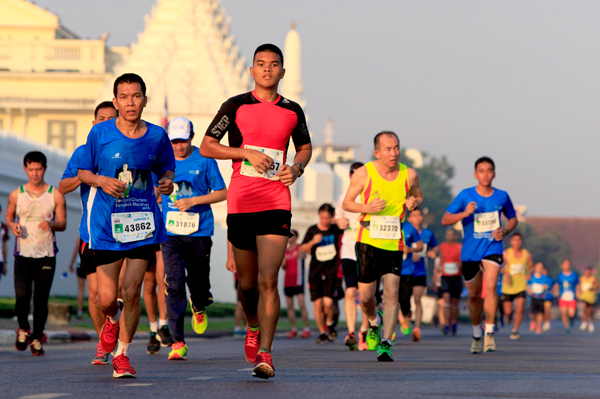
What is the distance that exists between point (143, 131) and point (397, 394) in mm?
2625

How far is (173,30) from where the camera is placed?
72875mm

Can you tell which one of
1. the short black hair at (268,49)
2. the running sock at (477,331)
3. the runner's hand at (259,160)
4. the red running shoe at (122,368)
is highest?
the short black hair at (268,49)

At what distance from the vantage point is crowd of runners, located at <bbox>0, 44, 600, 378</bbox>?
7.85 meters

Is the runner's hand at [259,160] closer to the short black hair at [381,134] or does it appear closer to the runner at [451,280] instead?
the short black hair at [381,134]

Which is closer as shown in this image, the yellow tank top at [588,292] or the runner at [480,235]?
the runner at [480,235]

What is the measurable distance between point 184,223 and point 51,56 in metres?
64.3

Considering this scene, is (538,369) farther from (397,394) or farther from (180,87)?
(180,87)

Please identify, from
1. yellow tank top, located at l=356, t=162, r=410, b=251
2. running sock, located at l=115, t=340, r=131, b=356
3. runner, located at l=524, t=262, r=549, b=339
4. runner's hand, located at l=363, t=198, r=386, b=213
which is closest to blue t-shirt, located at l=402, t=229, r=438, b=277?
yellow tank top, located at l=356, t=162, r=410, b=251

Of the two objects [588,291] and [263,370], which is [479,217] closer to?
[263,370]

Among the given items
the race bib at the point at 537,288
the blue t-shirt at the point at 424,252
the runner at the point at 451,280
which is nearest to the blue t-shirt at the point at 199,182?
the blue t-shirt at the point at 424,252

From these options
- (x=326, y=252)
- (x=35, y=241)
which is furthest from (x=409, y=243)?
(x=35, y=241)

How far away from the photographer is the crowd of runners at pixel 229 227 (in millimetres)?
7848

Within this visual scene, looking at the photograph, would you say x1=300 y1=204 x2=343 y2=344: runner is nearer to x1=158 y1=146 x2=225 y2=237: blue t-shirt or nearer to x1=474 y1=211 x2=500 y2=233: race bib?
x1=474 y1=211 x2=500 y2=233: race bib

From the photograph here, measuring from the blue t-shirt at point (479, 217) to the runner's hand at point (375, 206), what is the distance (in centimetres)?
234
